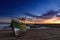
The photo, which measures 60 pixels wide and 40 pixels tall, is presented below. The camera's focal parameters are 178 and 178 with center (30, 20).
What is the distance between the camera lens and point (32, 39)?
207 cm

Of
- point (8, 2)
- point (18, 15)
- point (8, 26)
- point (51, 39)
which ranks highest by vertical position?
point (8, 2)

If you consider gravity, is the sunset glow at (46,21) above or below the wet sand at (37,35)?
above

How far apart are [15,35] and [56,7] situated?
63 centimetres

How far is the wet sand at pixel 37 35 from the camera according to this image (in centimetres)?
209

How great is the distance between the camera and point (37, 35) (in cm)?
215

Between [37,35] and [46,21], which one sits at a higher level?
[46,21]

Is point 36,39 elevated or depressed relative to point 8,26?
depressed

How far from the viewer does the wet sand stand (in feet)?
6.86

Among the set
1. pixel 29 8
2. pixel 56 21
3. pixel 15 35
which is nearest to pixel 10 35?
pixel 15 35

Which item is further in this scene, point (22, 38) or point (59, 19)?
point (59, 19)

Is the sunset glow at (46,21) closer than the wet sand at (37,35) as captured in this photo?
No

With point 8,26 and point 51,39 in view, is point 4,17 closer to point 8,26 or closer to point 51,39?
point 8,26

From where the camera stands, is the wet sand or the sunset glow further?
the sunset glow

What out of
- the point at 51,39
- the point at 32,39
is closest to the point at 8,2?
the point at 32,39
